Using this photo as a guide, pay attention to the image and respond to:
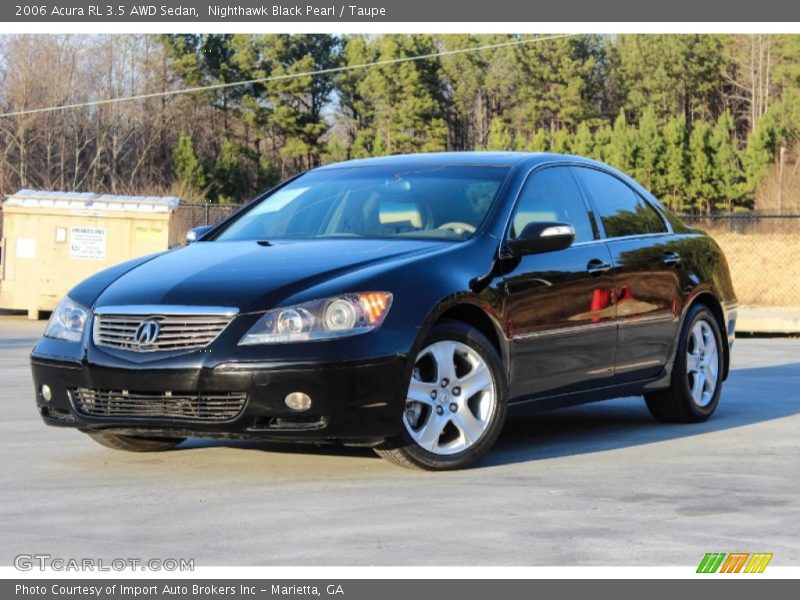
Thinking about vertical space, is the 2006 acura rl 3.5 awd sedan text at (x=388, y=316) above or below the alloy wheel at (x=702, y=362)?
above

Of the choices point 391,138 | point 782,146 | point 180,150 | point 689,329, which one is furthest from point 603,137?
point 689,329

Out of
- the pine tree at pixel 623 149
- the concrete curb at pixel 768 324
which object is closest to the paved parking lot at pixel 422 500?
the concrete curb at pixel 768 324

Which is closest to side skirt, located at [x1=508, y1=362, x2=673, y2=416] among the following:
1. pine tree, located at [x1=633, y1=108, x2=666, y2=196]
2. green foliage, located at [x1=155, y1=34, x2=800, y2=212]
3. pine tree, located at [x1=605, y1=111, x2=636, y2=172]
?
green foliage, located at [x1=155, y1=34, x2=800, y2=212]

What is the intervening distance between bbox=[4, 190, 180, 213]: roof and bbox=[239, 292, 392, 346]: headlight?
14872 millimetres

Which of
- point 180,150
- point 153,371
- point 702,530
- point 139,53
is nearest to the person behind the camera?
point 702,530

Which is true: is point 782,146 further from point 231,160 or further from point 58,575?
point 58,575

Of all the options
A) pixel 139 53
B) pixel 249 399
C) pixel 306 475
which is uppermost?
pixel 139 53

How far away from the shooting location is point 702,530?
5.64 metres

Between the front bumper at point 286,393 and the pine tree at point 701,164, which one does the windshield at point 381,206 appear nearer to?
the front bumper at point 286,393

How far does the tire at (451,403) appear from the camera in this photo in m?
6.91

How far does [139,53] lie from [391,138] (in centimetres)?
1636

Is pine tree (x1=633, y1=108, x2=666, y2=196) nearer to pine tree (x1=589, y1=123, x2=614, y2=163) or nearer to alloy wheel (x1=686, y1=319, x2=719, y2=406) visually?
pine tree (x1=589, y1=123, x2=614, y2=163)

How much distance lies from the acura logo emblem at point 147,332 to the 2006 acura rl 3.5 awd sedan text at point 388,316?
0.01 meters

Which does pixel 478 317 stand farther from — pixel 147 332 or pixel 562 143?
pixel 562 143
